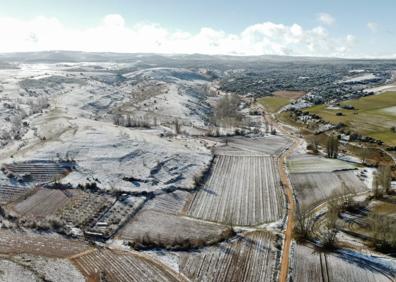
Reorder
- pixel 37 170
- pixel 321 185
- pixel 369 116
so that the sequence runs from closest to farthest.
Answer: pixel 321 185 < pixel 37 170 < pixel 369 116

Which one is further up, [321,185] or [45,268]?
[321,185]

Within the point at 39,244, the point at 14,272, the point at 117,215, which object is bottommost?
the point at 39,244

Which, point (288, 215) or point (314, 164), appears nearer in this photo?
point (288, 215)

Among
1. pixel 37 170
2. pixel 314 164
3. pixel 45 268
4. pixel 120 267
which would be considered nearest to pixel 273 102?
pixel 314 164

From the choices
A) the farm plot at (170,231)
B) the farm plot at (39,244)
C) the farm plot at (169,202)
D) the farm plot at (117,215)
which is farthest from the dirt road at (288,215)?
the farm plot at (39,244)

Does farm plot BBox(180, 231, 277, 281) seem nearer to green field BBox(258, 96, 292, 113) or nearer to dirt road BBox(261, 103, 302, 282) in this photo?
dirt road BBox(261, 103, 302, 282)

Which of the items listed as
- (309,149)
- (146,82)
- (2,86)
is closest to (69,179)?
(309,149)

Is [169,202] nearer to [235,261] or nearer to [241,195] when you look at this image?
[241,195]

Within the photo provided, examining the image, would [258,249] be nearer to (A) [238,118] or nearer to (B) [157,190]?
(B) [157,190]
